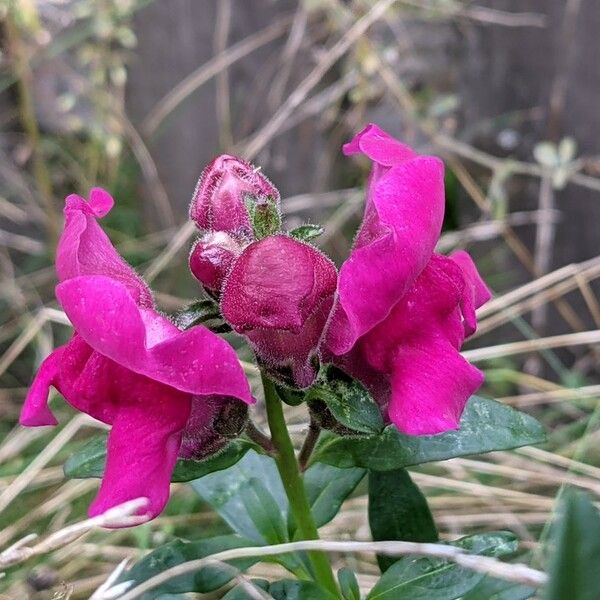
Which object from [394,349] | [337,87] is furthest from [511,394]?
[394,349]

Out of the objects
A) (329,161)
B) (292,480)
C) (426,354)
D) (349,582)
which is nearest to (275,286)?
(426,354)

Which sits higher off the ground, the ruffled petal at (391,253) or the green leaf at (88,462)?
the ruffled petal at (391,253)

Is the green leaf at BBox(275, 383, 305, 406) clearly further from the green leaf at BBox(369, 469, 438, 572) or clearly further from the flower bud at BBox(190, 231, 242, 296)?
the green leaf at BBox(369, 469, 438, 572)

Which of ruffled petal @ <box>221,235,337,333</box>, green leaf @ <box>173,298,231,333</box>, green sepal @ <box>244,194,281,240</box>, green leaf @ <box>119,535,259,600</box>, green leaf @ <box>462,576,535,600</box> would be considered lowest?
green leaf @ <box>462,576,535,600</box>

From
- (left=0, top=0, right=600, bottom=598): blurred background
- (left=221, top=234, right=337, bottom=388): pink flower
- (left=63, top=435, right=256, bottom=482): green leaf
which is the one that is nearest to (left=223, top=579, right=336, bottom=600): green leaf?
(left=63, top=435, right=256, bottom=482): green leaf

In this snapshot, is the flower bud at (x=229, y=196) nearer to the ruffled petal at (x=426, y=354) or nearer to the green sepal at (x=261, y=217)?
the green sepal at (x=261, y=217)

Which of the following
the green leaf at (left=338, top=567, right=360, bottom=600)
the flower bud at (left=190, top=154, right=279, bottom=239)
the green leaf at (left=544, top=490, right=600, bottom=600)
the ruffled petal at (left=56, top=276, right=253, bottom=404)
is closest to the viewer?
the green leaf at (left=544, top=490, right=600, bottom=600)

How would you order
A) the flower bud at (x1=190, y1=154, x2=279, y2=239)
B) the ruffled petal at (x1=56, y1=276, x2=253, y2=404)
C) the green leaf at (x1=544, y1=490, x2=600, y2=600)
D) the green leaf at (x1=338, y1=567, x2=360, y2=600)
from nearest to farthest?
the green leaf at (x1=544, y1=490, x2=600, y2=600)
the ruffled petal at (x1=56, y1=276, x2=253, y2=404)
the flower bud at (x1=190, y1=154, x2=279, y2=239)
the green leaf at (x1=338, y1=567, x2=360, y2=600)

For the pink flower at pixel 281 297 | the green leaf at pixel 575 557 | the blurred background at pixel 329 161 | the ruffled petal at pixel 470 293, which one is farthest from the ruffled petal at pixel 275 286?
the blurred background at pixel 329 161
